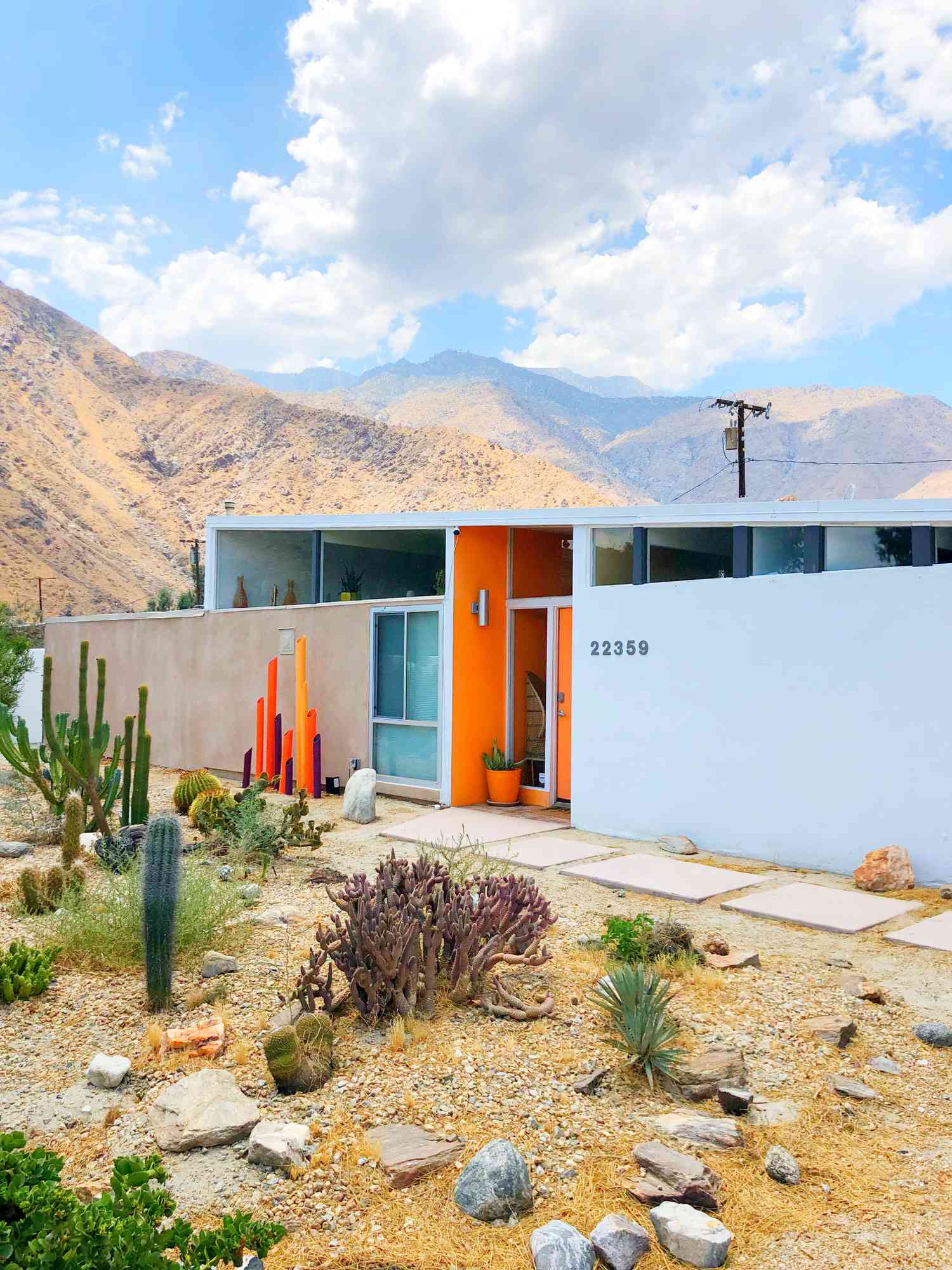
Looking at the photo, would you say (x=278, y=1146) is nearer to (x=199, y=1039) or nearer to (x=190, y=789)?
(x=199, y=1039)

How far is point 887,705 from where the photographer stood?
762 centimetres

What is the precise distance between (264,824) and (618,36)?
24401 mm

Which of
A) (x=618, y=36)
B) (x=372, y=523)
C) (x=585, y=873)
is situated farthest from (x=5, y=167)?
(x=585, y=873)

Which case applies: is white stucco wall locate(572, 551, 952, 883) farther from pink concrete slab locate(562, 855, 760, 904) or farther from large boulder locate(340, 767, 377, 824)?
large boulder locate(340, 767, 377, 824)

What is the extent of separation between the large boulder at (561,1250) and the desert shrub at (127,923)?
2592 millimetres

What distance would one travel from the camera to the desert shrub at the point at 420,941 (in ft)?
14.6

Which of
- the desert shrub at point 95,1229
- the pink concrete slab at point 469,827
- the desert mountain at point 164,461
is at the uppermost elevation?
the desert mountain at point 164,461

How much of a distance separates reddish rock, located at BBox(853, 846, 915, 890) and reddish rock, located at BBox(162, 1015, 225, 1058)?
5115 mm

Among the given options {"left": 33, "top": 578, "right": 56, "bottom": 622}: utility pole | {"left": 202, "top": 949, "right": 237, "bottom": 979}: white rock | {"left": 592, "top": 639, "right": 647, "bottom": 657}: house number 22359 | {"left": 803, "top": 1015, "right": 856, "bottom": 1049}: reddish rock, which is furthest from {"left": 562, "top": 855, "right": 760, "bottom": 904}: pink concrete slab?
{"left": 33, "top": 578, "right": 56, "bottom": 622}: utility pole

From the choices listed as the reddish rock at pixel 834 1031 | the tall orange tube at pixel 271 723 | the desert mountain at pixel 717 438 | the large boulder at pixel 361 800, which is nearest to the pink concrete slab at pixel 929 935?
the reddish rock at pixel 834 1031

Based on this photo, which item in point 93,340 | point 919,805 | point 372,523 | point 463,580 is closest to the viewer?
point 919,805

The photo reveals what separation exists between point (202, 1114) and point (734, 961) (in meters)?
3.11

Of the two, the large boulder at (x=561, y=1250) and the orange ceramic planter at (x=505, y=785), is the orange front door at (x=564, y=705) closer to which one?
the orange ceramic planter at (x=505, y=785)

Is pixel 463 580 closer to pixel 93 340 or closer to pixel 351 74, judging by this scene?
pixel 351 74
